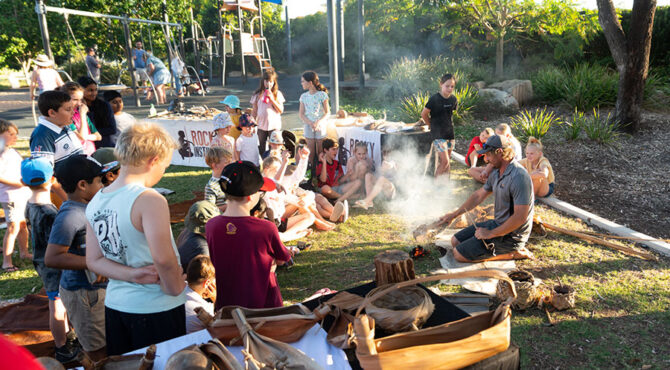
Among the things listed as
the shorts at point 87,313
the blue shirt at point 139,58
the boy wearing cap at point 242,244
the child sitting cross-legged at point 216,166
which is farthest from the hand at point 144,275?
the blue shirt at point 139,58

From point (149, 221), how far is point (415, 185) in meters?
6.19

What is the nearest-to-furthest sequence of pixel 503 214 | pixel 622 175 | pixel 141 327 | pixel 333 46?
pixel 141 327 < pixel 503 214 < pixel 622 175 < pixel 333 46

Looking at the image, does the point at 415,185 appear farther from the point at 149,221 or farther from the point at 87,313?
the point at 149,221

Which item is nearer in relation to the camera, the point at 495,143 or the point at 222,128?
the point at 495,143

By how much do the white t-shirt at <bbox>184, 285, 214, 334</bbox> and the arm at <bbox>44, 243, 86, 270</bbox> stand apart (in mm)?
819

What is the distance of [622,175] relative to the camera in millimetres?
8148

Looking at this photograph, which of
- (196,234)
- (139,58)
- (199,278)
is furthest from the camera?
(139,58)

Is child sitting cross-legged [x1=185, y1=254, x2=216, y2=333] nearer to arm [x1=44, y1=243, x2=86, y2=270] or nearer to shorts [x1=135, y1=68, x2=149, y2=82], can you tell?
arm [x1=44, y1=243, x2=86, y2=270]

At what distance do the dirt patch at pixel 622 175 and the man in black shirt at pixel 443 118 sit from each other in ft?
6.22

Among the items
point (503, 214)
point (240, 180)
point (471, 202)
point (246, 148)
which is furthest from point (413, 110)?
point (240, 180)

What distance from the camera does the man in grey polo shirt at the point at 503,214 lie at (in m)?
4.57

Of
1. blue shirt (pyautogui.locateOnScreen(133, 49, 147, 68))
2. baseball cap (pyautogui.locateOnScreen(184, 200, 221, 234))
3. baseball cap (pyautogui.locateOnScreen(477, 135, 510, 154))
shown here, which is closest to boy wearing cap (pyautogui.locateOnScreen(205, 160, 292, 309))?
baseball cap (pyautogui.locateOnScreen(184, 200, 221, 234))

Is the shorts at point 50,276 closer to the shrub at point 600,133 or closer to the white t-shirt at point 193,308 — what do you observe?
the white t-shirt at point 193,308

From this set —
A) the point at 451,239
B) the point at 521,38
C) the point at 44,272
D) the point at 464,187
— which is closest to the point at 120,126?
the point at 44,272
